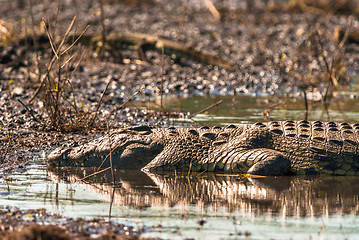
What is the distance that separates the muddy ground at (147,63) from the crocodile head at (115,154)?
27 cm

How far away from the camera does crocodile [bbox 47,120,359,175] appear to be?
5.96 m

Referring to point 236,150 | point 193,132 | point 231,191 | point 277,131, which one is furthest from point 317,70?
point 231,191

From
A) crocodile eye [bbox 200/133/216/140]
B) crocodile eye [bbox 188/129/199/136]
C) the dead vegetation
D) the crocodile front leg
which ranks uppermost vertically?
the dead vegetation

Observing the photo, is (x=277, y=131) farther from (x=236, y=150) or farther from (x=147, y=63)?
(x=147, y=63)

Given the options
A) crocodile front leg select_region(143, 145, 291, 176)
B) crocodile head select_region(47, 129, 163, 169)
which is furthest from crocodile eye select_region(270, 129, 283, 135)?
crocodile head select_region(47, 129, 163, 169)

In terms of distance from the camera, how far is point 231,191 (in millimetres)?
5234

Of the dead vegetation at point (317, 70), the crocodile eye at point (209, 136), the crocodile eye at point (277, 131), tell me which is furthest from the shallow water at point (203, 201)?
the dead vegetation at point (317, 70)

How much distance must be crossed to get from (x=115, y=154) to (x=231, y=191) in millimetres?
1580

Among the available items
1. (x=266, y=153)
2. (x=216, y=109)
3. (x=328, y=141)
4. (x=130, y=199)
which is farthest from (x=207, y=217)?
(x=216, y=109)

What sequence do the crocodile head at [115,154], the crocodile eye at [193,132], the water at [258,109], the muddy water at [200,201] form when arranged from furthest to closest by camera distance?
the water at [258,109] → the crocodile eye at [193,132] → the crocodile head at [115,154] → the muddy water at [200,201]

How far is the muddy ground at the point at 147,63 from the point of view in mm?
7887

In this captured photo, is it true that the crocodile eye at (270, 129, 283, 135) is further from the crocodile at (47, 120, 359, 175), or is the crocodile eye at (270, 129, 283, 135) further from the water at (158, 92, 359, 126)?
the water at (158, 92, 359, 126)

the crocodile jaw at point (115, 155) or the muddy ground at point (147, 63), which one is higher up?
the muddy ground at point (147, 63)

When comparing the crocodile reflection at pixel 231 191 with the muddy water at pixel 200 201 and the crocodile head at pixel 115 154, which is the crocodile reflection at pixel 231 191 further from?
the crocodile head at pixel 115 154
